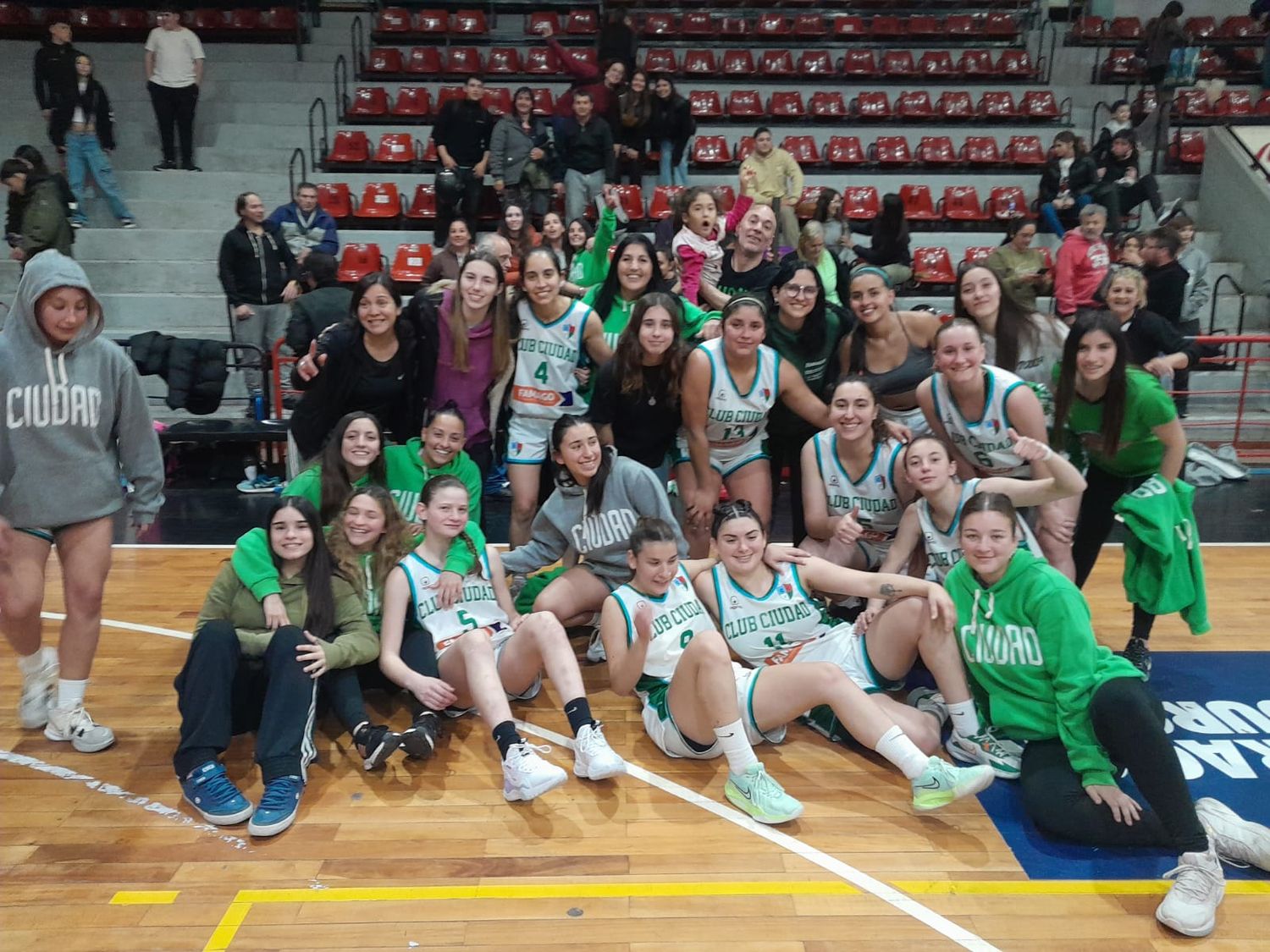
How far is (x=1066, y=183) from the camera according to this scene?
9992mm

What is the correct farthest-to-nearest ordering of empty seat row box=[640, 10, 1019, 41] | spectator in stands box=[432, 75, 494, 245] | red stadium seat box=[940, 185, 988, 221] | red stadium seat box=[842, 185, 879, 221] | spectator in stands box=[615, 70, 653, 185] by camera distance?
1. empty seat row box=[640, 10, 1019, 41]
2. red stadium seat box=[940, 185, 988, 221]
3. red stadium seat box=[842, 185, 879, 221]
4. spectator in stands box=[615, 70, 653, 185]
5. spectator in stands box=[432, 75, 494, 245]

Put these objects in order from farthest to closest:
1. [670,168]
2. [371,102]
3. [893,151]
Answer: [371,102], [893,151], [670,168]

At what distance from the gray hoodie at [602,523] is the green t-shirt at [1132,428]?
1.66 m

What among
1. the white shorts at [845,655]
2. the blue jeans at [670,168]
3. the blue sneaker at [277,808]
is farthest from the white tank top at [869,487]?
the blue jeans at [670,168]

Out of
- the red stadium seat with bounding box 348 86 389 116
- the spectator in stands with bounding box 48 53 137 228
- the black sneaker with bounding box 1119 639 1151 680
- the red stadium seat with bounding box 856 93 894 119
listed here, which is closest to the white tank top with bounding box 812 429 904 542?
the black sneaker with bounding box 1119 639 1151 680

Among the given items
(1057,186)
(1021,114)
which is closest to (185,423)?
(1057,186)

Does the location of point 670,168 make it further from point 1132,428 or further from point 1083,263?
point 1132,428

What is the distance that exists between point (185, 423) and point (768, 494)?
4.57m

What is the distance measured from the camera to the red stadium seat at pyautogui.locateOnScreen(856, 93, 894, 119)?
1198cm

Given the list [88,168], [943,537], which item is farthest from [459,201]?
[943,537]

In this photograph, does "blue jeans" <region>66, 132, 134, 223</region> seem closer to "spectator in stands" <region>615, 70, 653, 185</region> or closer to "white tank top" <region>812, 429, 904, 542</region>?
"spectator in stands" <region>615, 70, 653, 185</region>

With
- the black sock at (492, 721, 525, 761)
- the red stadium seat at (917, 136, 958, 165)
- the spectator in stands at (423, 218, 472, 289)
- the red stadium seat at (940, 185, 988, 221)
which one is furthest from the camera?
the red stadium seat at (917, 136, 958, 165)

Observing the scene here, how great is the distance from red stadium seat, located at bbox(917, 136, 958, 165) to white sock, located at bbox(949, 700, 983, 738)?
9148 millimetres

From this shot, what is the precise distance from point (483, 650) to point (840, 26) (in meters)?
11.8
